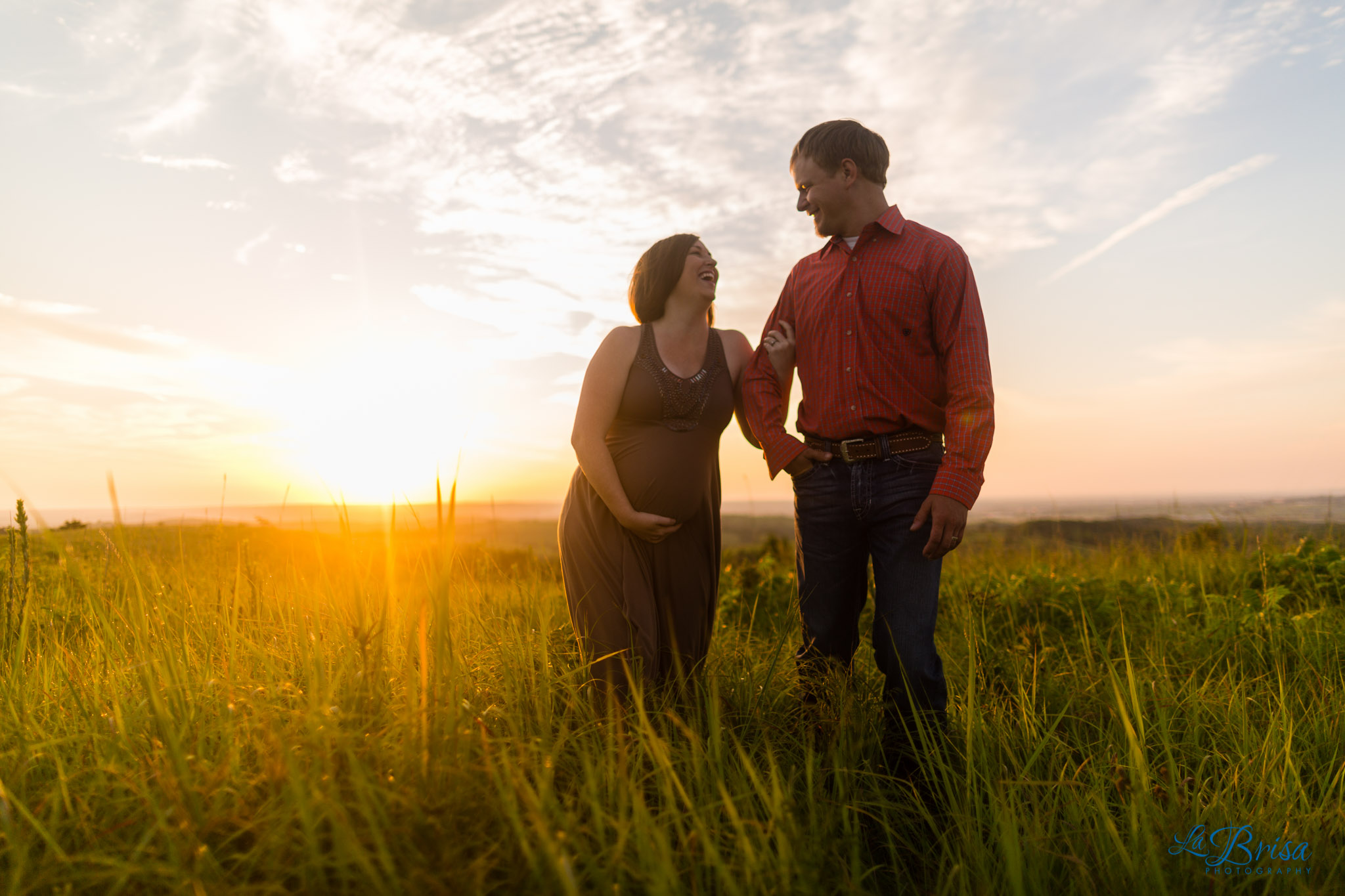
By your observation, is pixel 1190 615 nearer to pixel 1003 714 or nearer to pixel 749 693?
pixel 1003 714

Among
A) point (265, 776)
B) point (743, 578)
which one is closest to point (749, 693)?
point (265, 776)

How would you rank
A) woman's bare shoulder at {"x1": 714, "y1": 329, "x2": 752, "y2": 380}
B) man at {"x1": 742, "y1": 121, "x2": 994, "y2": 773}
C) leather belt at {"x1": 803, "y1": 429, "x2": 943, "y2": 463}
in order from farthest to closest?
woman's bare shoulder at {"x1": 714, "y1": 329, "x2": 752, "y2": 380}
leather belt at {"x1": 803, "y1": 429, "x2": 943, "y2": 463}
man at {"x1": 742, "y1": 121, "x2": 994, "y2": 773}

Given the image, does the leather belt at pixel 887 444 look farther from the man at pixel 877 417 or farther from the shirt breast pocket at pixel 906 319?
the shirt breast pocket at pixel 906 319

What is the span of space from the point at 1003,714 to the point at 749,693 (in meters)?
1.19

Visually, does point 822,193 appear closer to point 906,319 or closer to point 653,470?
point 906,319

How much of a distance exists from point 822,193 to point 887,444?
114cm

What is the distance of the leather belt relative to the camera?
2863mm

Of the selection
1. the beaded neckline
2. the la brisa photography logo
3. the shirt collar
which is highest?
the shirt collar

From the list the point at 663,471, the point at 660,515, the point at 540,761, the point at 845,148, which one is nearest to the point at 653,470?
the point at 663,471

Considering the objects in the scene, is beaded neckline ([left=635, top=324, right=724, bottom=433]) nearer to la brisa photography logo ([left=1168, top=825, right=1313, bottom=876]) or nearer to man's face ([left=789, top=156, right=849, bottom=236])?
man's face ([left=789, top=156, right=849, bottom=236])

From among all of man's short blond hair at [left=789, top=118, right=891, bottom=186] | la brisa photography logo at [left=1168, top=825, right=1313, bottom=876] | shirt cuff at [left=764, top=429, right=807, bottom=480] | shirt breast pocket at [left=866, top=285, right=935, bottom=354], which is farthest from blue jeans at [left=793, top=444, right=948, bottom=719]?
man's short blond hair at [left=789, top=118, right=891, bottom=186]

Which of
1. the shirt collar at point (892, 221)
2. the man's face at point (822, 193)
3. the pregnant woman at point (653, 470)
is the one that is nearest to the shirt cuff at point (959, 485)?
the pregnant woman at point (653, 470)

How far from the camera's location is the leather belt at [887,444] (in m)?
2.86

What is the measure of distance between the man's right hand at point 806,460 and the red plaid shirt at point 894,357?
0.16 ft
